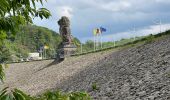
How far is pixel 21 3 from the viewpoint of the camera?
509 cm

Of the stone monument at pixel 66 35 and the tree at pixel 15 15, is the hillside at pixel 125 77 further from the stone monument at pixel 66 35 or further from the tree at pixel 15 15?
the tree at pixel 15 15

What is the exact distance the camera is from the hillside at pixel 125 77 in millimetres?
16453

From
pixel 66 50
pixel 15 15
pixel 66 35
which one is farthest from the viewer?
pixel 66 35

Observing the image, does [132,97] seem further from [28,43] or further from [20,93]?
[28,43]

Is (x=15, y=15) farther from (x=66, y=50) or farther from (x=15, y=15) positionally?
(x=66, y=50)

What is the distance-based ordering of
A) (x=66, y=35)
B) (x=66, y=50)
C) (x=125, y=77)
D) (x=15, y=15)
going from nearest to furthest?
(x=15, y=15) → (x=125, y=77) → (x=66, y=50) → (x=66, y=35)

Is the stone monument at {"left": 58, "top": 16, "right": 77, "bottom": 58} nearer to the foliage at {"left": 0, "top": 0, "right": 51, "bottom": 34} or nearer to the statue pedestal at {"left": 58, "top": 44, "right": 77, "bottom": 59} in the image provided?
the statue pedestal at {"left": 58, "top": 44, "right": 77, "bottom": 59}

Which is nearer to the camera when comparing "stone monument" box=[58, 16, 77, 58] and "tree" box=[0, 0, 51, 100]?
"tree" box=[0, 0, 51, 100]

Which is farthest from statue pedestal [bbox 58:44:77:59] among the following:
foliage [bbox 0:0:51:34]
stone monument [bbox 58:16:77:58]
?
foliage [bbox 0:0:51:34]

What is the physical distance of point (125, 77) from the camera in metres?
20.8

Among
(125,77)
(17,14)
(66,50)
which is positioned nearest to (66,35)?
(66,50)

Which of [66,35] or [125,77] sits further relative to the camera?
[66,35]

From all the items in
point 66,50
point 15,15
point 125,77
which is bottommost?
point 125,77

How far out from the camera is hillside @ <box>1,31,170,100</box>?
16453 millimetres
